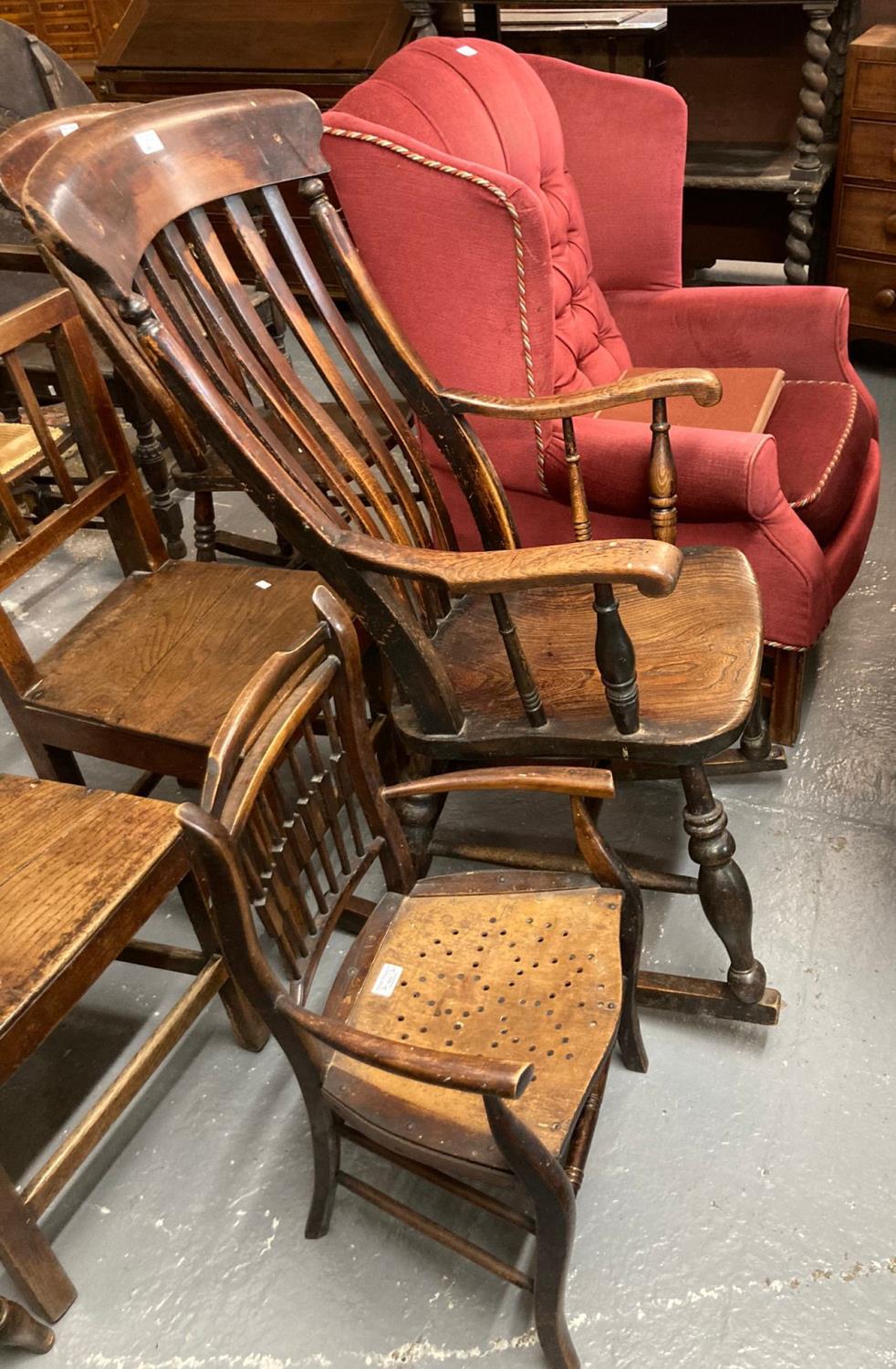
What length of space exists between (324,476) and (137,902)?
63 cm

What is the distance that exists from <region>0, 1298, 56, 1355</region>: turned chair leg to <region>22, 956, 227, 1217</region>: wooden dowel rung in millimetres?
107

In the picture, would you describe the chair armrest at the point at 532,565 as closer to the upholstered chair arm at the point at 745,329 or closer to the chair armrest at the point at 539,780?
the chair armrest at the point at 539,780

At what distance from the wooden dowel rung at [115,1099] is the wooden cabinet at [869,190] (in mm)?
2652

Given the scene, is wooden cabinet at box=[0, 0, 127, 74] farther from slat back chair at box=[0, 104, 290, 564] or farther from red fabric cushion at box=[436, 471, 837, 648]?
red fabric cushion at box=[436, 471, 837, 648]

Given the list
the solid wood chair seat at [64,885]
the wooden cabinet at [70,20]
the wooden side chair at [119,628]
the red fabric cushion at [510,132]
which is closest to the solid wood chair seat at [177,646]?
the wooden side chair at [119,628]

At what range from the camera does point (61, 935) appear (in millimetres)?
1232

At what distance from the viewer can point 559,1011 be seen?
1.19 m

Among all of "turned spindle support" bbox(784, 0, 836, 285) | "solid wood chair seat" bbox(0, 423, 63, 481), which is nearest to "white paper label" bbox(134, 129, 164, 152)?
"solid wood chair seat" bbox(0, 423, 63, 481)

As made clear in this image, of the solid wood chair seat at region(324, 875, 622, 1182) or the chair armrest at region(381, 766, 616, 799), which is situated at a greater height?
the chair armrest at region(381, 766, 616, 799)

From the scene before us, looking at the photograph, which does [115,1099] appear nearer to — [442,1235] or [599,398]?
[442,1235]

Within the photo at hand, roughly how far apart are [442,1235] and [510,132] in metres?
1.72

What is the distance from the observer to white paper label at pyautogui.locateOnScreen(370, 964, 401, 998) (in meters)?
1.25

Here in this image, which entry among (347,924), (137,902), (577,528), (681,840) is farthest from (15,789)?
(681,840)

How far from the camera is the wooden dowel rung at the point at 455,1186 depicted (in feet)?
3.74
